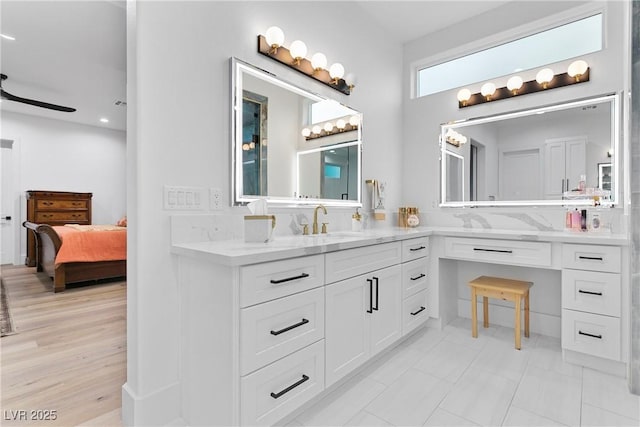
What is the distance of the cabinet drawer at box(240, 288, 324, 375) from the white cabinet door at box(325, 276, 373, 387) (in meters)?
0.08

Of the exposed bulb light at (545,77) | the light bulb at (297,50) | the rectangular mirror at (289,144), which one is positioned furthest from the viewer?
the exposed bulb light at (545,77)

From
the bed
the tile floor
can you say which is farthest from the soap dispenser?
the bed

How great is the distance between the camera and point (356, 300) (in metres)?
1.84

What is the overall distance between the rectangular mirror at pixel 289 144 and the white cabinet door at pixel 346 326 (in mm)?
754

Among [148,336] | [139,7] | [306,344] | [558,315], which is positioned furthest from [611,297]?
[139,7]

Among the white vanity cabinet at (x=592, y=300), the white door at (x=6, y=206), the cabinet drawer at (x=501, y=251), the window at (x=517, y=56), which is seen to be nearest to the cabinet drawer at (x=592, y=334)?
the white vanity cabinet at (x=592, y=300)

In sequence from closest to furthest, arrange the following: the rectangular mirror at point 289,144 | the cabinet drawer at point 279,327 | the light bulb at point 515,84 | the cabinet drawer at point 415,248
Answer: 1. the cabinet drawer at point 279,327
2. the rectangular mirror at point 289,144
3. the cabinet drawer at point 415,248
4. the light bulb at point 515,84

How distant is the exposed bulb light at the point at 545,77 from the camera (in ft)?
8.56

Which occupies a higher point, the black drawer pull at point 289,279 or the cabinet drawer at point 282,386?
the black drawer pull at point 289,279

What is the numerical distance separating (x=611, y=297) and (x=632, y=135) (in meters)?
0.97

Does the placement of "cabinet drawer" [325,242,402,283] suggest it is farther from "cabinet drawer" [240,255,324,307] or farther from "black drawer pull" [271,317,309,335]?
"black drawer pull" [271,317,309,335]

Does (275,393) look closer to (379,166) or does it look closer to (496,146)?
(379,166)

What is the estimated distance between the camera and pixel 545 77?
262 cm

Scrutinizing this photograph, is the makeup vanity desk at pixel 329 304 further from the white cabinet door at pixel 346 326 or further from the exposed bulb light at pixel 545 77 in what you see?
the exposed bulb light at pixel 545 77
